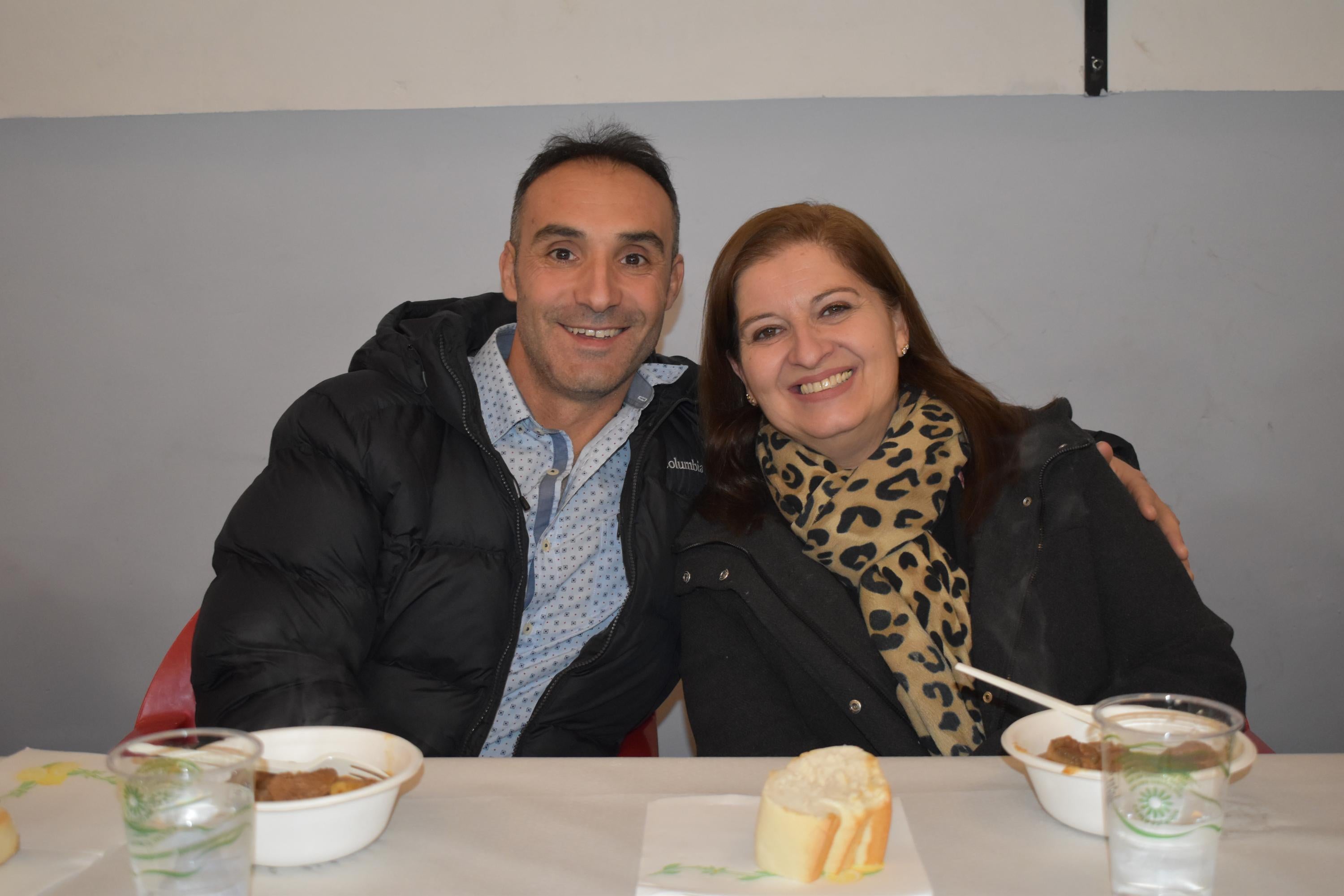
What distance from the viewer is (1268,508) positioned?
2.60m

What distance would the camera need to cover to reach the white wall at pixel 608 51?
248cm

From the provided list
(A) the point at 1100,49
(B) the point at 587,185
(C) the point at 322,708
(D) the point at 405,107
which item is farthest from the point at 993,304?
(C) the point at 322,708

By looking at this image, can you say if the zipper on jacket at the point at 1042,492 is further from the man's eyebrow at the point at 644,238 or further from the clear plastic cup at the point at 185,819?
the clear plastic cup at the point at 185,819

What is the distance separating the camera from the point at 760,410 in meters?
2.01

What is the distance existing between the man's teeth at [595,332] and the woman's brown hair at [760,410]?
18cm

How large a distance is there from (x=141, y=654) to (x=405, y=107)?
158 cm

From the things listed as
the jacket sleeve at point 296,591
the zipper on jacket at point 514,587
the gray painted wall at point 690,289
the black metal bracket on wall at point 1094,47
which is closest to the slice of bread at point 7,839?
the jacket sleeve at point 296,591

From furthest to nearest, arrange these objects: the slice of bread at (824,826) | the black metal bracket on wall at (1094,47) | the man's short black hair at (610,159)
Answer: the black metal bracket on wall at (1094,47) < the man's short black hair at (610,159) < the slice of bread at (824,826)

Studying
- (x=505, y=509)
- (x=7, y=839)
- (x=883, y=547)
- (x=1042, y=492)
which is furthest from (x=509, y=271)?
(x=7, y=839)

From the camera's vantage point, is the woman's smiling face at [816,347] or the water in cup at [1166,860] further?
the woman's smiling face at [816,347]

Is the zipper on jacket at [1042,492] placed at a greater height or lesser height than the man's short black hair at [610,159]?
lesser

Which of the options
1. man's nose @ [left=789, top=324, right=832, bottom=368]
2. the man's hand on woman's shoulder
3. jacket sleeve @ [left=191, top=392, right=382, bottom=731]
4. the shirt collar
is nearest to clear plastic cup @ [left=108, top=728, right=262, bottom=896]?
jacket sleeve @ [left=191, top=392, right=382, bottom=731]

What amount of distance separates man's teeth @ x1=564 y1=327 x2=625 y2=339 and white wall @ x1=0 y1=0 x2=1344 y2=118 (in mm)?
899

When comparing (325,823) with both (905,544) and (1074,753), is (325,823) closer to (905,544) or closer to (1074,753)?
(1074,753)
